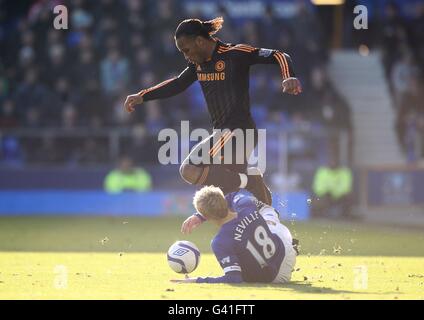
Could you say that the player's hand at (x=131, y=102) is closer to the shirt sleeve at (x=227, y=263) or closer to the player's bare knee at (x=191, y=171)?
the player's bare knee at (x=191, y=171)

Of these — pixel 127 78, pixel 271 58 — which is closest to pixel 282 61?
pixel 271 58

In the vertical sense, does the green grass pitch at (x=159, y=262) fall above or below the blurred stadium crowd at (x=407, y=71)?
below

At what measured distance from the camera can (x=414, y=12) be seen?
86.5 ft

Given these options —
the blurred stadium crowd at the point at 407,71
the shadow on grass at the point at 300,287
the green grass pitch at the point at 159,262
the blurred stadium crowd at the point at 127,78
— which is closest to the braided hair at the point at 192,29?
the green grass pitch at the point at 159,262

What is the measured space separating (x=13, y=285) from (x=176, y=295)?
1.73 meters

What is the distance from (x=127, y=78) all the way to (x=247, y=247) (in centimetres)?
1366

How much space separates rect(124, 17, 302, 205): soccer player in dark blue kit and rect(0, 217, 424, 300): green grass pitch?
1.05 meters

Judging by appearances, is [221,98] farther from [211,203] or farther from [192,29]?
[211,203]

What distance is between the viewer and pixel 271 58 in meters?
10.3

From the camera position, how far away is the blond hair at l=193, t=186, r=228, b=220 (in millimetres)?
9328

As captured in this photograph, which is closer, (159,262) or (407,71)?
(159,262)

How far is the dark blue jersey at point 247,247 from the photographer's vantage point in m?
9.43
